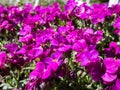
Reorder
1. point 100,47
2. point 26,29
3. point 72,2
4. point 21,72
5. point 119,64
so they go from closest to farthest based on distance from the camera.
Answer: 1. point 119,64
2. point 21,72
3. point 100,47
4. point 26,29
5. point 72,2

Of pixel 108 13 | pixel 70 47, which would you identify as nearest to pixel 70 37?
pixel 70 47

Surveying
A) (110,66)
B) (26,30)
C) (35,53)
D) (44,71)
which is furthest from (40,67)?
(26,30)

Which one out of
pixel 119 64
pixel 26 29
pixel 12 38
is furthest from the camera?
pixel 12 38

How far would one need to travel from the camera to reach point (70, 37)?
2.58 meters

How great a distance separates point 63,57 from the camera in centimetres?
239

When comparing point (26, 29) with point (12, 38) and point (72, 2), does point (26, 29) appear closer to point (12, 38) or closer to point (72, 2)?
point (12, 38)

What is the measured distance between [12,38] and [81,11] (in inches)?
25.4

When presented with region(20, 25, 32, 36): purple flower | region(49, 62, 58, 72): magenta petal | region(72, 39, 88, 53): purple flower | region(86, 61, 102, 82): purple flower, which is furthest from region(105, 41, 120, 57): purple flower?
region(20, 25, 32, 36): purple flower

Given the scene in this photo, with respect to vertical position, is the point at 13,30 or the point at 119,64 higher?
the point at 119,64

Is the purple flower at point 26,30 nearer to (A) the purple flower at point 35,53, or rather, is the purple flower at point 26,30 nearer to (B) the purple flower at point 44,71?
(A) the purple flower at point 35,53

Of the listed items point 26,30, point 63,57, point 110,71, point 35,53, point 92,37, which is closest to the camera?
point 110,71

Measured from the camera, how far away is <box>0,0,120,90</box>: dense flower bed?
202 centimetres

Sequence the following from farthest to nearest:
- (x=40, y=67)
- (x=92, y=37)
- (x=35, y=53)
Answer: (x=92, y=37), (x=35, y=53), (x=40, y=67)

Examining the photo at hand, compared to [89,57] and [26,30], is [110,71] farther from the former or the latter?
[26,30]
